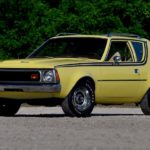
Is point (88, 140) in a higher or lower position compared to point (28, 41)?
higher

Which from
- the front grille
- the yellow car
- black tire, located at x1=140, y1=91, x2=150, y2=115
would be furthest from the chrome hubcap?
black tire, located at x1=140, y1=91, x2=150, y2=115

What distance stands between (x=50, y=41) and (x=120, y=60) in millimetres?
1764

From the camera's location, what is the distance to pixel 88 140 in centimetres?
1238

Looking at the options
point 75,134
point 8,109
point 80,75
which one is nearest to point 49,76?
point 80,75

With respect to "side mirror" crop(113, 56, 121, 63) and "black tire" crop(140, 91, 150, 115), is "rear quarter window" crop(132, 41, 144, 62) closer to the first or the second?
"black tire" crop(140, 91, 150, 115)

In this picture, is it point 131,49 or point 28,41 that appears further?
point 28,41

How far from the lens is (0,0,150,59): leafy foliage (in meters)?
31.4

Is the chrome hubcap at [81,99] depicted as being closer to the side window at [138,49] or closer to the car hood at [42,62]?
the car hood at [42,62]

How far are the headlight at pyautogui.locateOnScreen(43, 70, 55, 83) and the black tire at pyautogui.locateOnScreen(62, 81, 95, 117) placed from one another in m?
0.45

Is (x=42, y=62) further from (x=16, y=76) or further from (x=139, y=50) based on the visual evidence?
(x=139, y=50)

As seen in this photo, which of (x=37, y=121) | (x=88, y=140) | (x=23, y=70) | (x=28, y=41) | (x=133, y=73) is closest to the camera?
(x=88, y=140)

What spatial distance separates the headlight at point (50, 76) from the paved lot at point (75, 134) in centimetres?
86

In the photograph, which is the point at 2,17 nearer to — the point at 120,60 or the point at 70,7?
the point at 70,7

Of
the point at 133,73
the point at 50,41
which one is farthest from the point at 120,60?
the point at 50,41
